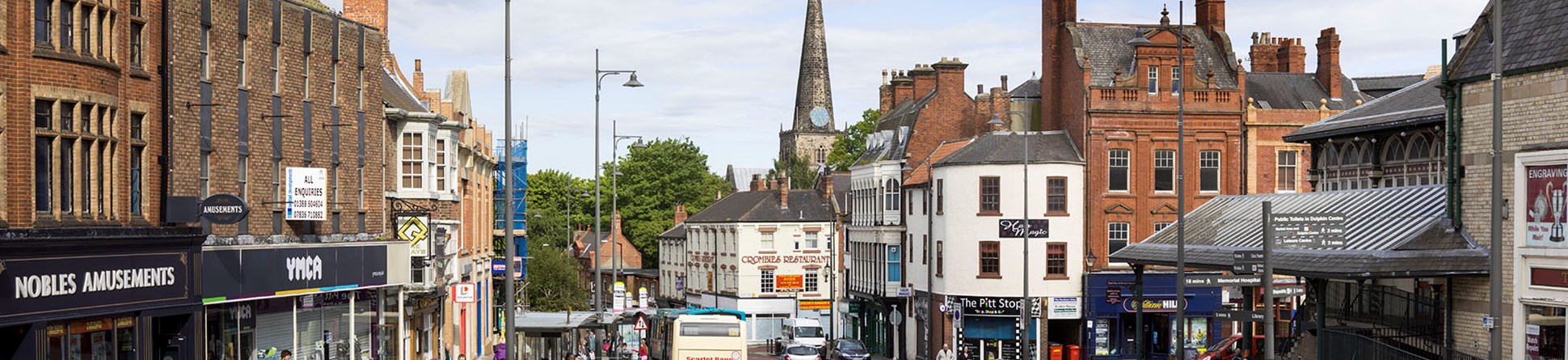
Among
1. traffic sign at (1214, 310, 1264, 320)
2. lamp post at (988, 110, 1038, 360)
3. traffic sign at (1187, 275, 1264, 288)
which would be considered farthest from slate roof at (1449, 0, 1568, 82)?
lamp post at (988, 110, 1038, 360)

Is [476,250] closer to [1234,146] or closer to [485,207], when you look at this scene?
[485,207]

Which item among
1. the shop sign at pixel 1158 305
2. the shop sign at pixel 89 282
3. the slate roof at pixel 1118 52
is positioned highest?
the slate roof at pixel 1118 52

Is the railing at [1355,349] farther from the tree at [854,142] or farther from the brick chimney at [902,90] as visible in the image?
the tree at [854,142]

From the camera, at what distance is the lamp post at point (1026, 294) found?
158ft

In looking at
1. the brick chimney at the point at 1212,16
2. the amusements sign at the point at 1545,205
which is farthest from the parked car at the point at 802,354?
the amusements sign at the point at 1545,205

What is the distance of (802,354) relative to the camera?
57.6m

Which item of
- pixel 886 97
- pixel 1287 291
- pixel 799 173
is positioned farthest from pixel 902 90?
pixel 799 173

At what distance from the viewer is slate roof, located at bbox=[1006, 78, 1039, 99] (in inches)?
2477

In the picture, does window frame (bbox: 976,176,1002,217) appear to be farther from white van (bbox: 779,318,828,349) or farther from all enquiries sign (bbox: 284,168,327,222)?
all enquiries sign (bbox: 284,168,327,222)

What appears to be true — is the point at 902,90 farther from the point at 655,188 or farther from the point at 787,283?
the point at 655,188

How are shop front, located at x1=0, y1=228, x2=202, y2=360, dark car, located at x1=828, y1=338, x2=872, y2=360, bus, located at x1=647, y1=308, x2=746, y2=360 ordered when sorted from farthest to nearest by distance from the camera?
dark car, located at x1=828, y1=338, x2=872, y2=360 < bus, located at x1=647, y1=308, x2=746, y2=360 < shop front, located at x1=0, y1=228, x2=202, y2=360

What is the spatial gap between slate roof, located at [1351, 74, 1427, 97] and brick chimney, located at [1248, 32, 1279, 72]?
12.2 ft

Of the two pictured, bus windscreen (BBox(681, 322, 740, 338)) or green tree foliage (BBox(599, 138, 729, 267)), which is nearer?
bus windscreen (BBox(681, 322, 740, 338))

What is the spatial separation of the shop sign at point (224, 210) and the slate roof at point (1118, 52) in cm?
3496
